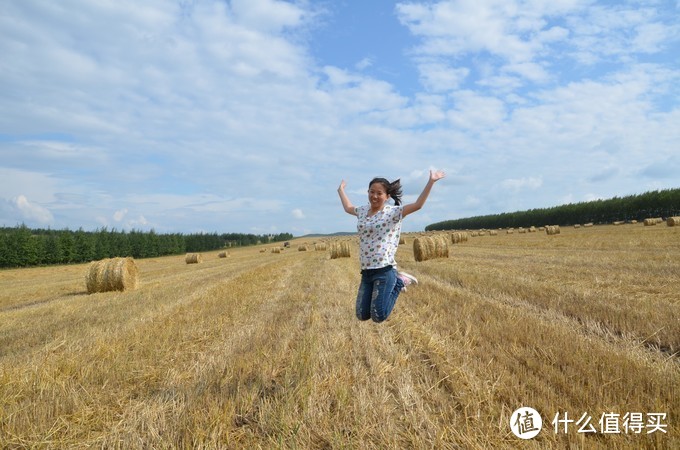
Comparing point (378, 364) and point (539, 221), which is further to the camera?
point (539, 221)

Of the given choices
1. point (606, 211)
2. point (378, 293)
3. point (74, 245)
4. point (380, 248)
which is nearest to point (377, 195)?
point (380, 248)

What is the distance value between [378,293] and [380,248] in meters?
0.57

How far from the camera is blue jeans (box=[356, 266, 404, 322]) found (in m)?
5.14

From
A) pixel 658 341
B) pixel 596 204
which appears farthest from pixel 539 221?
pixel 658 341

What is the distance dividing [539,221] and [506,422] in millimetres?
83036

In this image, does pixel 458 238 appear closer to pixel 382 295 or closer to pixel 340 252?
pixel 340 252

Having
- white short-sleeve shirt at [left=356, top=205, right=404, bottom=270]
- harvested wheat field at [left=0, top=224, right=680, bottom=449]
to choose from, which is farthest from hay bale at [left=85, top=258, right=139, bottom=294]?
white short-sleeve shirt at [left=356, top=205, right=404, bottom=270]

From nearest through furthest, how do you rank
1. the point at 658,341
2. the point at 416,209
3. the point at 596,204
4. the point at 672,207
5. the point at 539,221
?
the point at 416,209 → the point at 658,341 → the point at 672,207 → the point at 596,204 → the point at 539,221

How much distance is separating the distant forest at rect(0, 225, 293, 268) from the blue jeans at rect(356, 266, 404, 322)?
182 feet

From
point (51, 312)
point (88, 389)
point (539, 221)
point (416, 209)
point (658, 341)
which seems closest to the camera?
point (88, 389)

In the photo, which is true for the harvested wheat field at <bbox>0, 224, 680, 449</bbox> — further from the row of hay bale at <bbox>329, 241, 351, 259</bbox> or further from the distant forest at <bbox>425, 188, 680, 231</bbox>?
the distant forest at <bbox>425, 188, 680, 231</bbox>

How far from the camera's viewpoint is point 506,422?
3529 mm

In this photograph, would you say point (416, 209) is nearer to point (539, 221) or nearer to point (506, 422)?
point (506, 422)

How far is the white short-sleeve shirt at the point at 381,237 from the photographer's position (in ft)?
17.1
